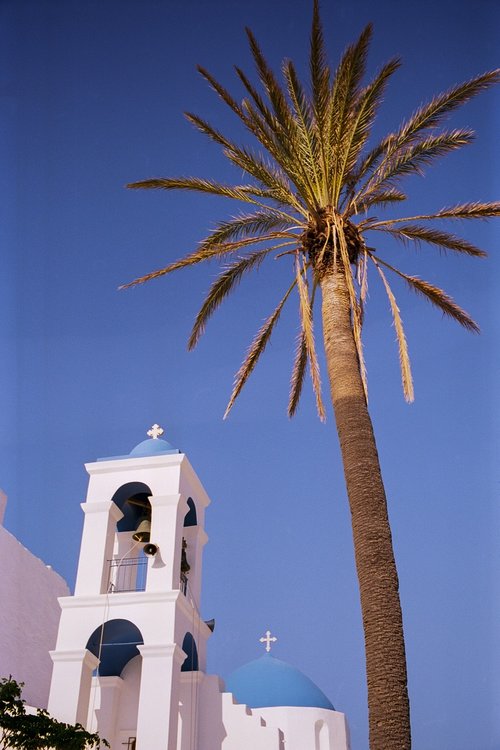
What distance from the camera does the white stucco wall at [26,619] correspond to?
20.4m

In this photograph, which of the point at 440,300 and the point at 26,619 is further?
the point at 26,619

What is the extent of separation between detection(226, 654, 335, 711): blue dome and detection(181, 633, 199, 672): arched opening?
16.5 feet

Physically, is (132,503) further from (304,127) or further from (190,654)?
(304,127)

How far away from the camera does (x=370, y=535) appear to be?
938 centimetres

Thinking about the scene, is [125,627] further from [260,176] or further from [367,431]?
[260,176]

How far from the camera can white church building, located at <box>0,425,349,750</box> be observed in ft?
46.2

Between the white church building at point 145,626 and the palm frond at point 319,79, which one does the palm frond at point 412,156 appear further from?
the white church building at point 145,626

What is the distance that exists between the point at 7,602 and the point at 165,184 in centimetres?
1347

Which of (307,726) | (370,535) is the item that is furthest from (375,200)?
(307,726)

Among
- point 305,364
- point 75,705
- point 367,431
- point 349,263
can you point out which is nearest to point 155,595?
point 75,705

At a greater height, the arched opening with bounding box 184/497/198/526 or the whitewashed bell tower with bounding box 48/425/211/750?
the arched opening with bounding box 184/497/198/526

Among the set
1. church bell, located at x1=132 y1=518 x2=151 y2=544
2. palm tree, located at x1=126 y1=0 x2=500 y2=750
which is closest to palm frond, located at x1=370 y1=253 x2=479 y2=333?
palm tree, located at x1=126 y1=0 x2=500 y2=750

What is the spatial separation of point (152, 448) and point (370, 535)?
896cm

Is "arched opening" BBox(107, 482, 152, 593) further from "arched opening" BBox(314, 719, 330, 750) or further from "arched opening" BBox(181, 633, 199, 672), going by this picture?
"arched opening" BBox(314, 719, 330, 750)
